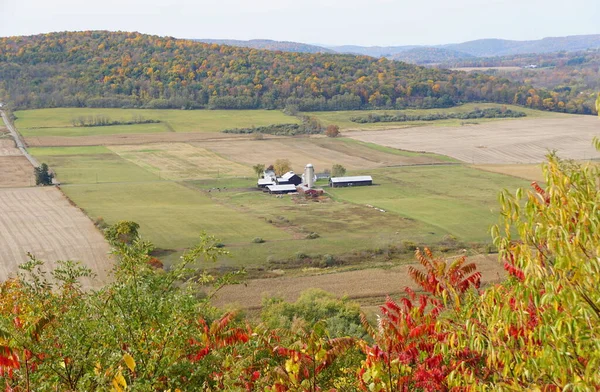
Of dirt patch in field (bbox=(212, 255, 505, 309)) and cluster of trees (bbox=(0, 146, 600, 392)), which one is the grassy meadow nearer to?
dirt patch in field (bbox=(212, 255, 505, 309))

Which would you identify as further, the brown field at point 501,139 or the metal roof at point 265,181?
the brown field at point 501,139

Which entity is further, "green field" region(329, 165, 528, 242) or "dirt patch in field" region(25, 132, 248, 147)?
"dirt patch in field" region(25, 132, 248, 147)

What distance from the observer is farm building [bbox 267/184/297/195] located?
6317cm

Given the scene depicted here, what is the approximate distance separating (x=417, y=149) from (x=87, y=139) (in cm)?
3694

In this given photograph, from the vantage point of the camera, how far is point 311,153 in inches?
3319

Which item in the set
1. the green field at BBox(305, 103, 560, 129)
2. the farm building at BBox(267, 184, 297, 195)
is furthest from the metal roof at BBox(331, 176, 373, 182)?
the green field at BBox(305, 103, 560, 129)

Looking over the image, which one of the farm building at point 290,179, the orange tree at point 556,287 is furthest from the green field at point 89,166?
the orange tree at point 556,287

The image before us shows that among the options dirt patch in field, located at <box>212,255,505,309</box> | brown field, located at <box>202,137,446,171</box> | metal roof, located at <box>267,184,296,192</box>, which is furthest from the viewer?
brown field, located at <box>202,137,446,171</box>

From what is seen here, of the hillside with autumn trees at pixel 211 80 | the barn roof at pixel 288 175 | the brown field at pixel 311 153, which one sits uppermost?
the hillside with autumn trees at pixel 211 80

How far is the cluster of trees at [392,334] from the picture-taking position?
7188mm

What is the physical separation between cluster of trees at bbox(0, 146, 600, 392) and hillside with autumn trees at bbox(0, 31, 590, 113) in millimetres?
110356

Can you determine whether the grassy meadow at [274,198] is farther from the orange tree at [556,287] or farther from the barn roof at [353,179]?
the orange tree at [556,287]

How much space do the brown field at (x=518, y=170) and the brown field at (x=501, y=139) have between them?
11.1 ft

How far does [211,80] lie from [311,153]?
171ft
